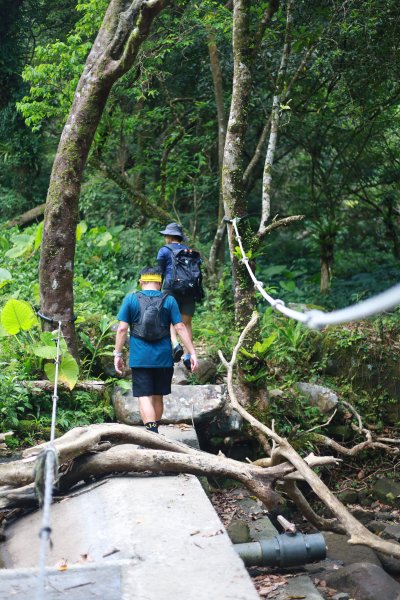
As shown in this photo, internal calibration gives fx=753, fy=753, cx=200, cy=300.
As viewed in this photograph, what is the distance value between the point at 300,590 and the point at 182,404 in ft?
8.92

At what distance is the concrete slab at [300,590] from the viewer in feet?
19.1

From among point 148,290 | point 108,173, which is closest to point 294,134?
point 108,173

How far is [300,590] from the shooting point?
5977mm

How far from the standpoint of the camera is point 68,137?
331 inches

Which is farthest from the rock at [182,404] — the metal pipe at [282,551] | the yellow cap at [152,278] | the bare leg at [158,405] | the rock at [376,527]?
the metal pipe at [282,551]

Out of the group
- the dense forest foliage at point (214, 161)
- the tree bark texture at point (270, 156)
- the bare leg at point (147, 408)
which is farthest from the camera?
the dense forest foliage at point (214, 161)

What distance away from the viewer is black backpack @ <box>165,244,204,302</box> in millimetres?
8477

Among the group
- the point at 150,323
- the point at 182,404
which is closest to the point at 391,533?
the point at 182,404

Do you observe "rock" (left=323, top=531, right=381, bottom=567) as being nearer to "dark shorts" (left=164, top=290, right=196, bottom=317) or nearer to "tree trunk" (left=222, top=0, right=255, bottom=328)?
"tree trunk" (left=222, top=0, right=255, bottom=328)

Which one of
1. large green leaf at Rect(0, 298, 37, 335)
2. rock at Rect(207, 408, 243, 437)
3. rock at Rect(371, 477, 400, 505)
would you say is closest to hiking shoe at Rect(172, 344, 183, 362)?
rock at Rect(207, 408, 243, 437)

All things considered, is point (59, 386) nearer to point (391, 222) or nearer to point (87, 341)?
point (87, 341)

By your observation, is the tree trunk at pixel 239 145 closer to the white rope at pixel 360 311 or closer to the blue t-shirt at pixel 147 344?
the blue t-shirt at pixel 147 344

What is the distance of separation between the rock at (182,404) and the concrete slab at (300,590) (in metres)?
2.34

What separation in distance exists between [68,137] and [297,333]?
404 cm
